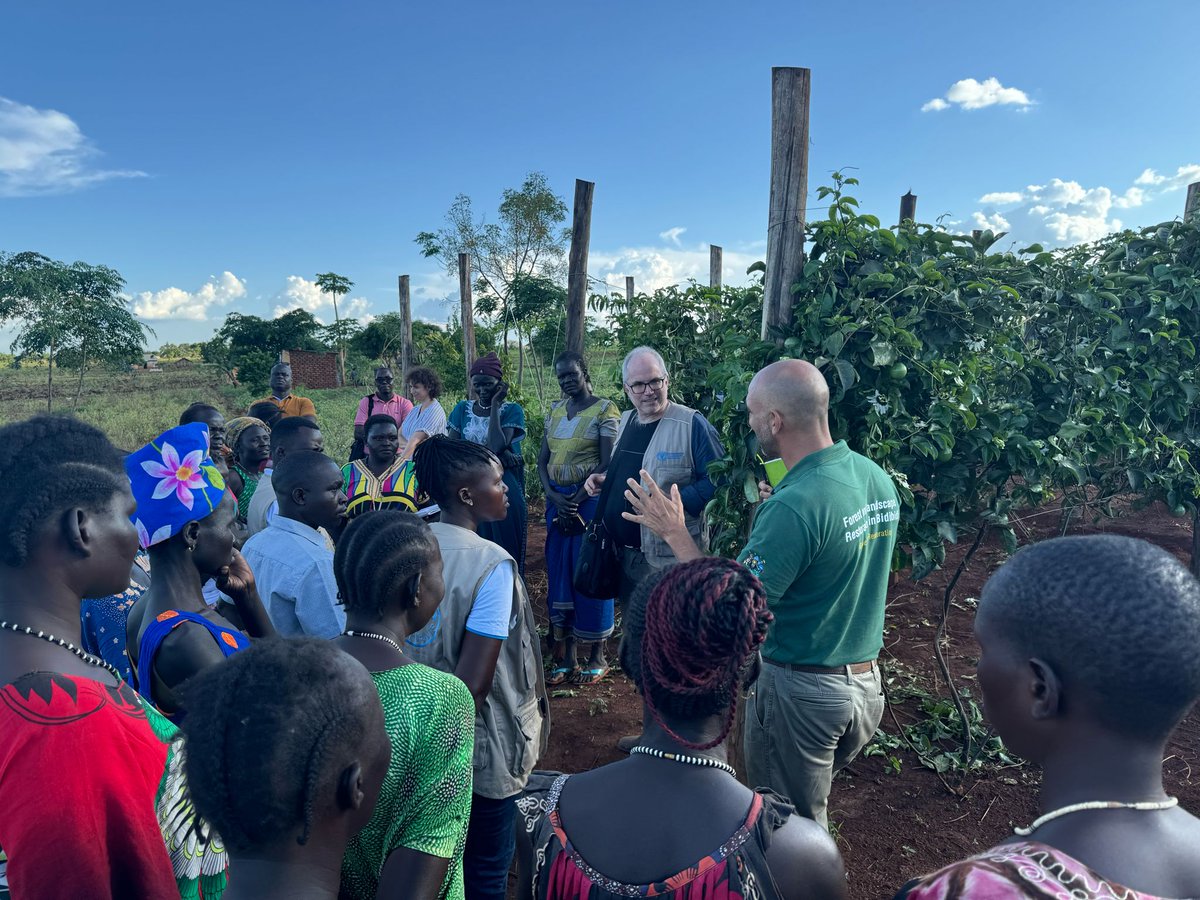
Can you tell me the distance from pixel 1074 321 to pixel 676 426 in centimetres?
258

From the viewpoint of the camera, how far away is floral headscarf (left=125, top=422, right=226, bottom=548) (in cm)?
198

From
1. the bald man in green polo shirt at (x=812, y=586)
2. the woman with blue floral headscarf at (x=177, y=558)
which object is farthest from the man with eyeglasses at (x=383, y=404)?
the bald man in green polo shirt at (x=812, y=586)

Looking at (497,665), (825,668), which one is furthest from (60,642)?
(825,668)

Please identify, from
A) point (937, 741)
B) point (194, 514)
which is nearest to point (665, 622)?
point (194, 514)

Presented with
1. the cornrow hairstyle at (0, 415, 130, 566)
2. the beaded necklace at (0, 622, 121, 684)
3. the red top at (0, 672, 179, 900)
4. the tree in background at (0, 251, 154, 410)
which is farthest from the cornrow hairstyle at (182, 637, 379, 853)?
the tree in background at (0, 251, 154, 410)

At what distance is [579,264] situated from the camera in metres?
7.23

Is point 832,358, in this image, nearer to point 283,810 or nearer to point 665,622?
point 665,622

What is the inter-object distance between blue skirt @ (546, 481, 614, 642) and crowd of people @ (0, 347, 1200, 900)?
2742mm

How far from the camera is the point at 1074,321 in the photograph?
4.47 m

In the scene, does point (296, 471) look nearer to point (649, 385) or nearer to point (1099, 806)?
point (649, 385)

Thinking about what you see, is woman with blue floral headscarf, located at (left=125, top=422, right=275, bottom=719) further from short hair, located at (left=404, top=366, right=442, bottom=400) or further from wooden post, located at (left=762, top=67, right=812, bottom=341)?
short hair, located at (left=404, top=366, right=442, bottom=400)

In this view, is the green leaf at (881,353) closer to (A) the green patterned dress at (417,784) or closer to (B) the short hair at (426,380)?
(A) the green patterned dress at (417,784)

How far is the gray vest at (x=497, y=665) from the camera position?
2.33 m

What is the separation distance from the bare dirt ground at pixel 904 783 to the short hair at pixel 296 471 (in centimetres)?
233
